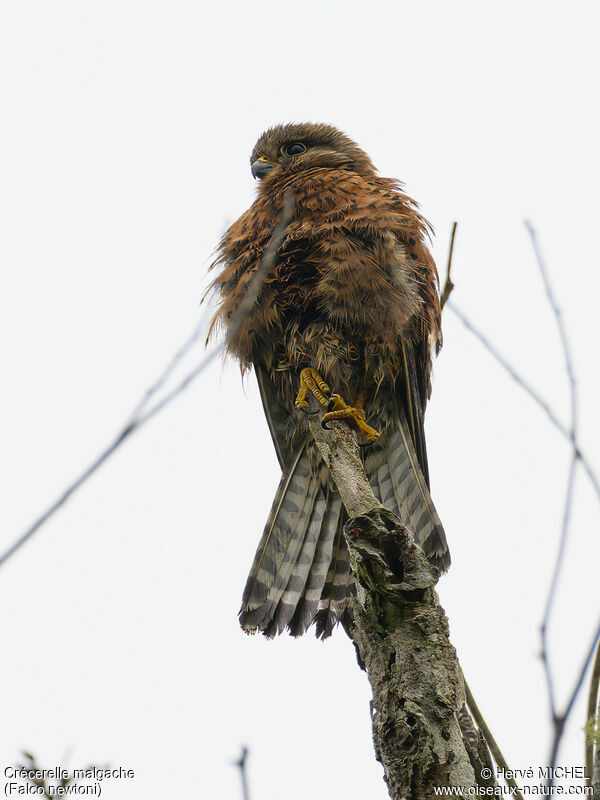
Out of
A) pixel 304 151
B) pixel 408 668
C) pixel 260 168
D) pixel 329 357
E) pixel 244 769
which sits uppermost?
pixel 304 151

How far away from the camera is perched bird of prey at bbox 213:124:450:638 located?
3.03 metres

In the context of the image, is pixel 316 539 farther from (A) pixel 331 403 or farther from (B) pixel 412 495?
(A) pixel 331 403

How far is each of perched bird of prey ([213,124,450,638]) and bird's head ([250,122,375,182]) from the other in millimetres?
540

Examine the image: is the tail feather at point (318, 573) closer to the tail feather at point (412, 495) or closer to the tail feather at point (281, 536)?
the tail feather at point (281, 536)

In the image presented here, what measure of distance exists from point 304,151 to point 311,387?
72.8 inches

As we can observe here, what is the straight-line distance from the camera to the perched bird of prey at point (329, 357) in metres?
3.03

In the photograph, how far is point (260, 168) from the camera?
4.34m

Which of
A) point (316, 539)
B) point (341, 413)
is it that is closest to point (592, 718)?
point (341, 413)

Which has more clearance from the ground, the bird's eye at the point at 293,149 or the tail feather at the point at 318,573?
the bird's eye at the point at 293,149

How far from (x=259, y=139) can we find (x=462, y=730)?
374 centimetres

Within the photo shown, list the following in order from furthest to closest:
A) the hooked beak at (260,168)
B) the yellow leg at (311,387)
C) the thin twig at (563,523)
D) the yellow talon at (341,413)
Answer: the hooked beak at (260,168) → the yellow leg at (311,387) → the yellow talon at (341,413) → the thin twig at (563,523)

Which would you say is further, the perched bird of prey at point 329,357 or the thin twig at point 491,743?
the perched bird of prey at point 329,357

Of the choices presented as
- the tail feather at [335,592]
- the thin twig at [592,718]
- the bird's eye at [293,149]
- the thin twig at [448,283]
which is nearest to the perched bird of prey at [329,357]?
the tail feather at [335,592]

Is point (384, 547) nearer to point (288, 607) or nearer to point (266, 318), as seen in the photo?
point (288, 607)
